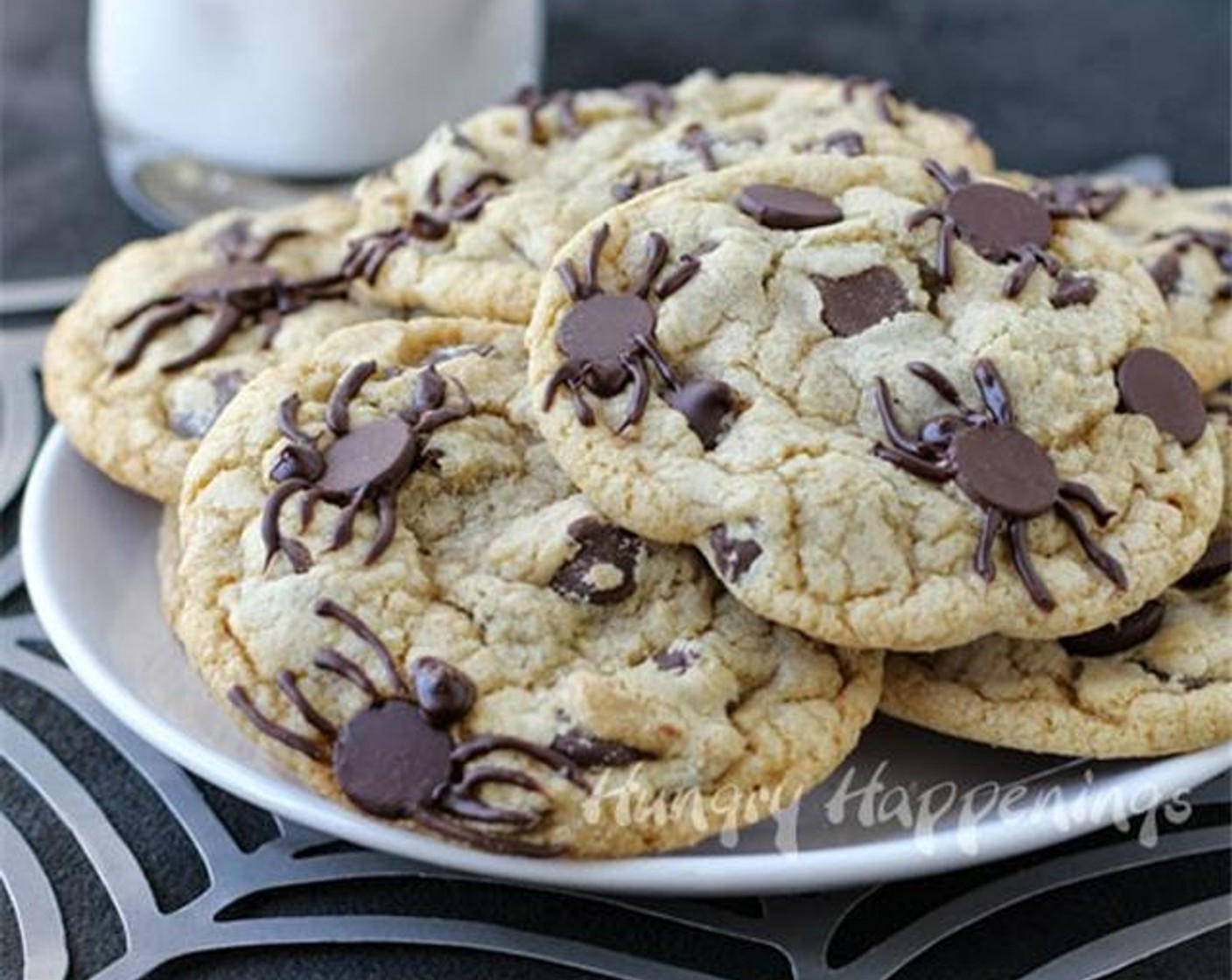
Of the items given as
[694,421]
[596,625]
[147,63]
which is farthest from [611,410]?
[147,63]

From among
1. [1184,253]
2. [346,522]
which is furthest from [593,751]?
[1184,253]

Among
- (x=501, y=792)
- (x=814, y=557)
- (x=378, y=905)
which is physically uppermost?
(x=814, y=557)

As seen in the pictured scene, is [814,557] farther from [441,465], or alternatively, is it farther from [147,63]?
[147,63]

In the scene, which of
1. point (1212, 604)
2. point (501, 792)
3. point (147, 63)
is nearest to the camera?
point (501, 792)

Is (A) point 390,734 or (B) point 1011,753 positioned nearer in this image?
(A) point 390,734

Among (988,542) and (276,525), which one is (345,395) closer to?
(276,525)

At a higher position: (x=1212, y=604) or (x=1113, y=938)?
(x=1212, y=604)
